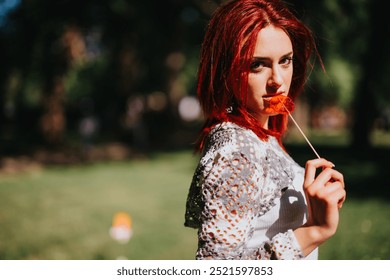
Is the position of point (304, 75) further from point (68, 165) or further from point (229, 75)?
point (68, 165)

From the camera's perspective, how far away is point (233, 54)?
1392 millimetres

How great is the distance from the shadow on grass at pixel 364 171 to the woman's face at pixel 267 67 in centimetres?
746

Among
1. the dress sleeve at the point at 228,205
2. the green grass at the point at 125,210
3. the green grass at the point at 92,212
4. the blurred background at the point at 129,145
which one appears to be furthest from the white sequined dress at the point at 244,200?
the green grass at the point at 92,212

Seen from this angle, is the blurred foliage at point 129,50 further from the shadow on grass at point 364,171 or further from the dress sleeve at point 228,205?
the dress sleeve at point 228,205

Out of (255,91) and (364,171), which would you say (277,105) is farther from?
(364,171)

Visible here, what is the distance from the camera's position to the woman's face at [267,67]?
1416 millimetres

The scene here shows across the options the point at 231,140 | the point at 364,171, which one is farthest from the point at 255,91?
the point at 364,171

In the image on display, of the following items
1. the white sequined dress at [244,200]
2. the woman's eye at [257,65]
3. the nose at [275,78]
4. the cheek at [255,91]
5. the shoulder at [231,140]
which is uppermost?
the woman's eye at [257,65]

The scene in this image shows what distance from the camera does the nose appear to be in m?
1.44

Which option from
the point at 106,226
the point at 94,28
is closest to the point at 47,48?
the point at 94,28

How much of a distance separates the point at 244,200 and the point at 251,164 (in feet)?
0.38

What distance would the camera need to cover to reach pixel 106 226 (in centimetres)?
696

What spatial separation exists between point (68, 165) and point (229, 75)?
43.2 feet
